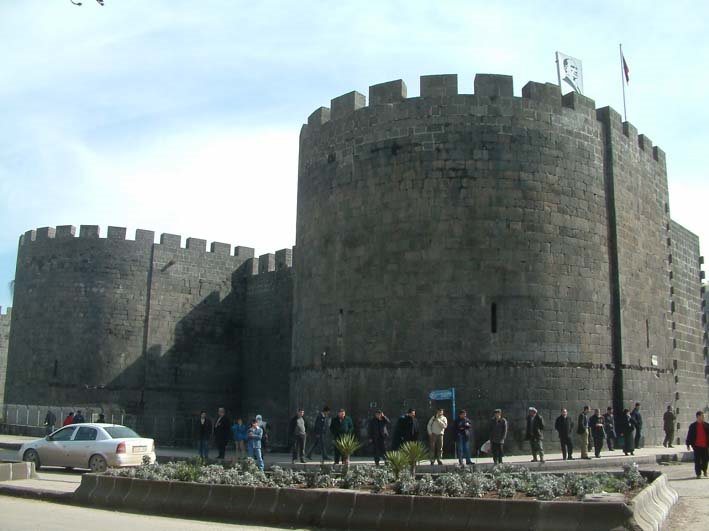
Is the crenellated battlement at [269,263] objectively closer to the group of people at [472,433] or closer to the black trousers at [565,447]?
the group of people at [472,433]

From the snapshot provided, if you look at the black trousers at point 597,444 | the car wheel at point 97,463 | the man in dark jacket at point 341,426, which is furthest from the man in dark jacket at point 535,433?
the car wheel at point 97,463

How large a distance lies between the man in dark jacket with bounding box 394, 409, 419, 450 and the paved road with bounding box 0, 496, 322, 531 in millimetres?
6622

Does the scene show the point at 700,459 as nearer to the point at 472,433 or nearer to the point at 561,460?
Result: the point at 561,460

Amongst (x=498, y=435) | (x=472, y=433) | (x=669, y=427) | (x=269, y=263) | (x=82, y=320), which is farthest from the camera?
(x=269, y=263)

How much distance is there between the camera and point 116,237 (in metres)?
29.4

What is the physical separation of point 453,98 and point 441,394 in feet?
22.1

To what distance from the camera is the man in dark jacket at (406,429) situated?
15.3 meters

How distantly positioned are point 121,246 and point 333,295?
1378cm

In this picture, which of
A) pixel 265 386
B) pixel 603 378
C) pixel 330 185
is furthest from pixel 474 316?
pixel 265 386

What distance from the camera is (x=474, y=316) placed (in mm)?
16562

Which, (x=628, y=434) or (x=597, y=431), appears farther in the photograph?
(x=628, y=434)

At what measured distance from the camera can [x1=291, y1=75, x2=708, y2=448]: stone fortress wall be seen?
16.5 m

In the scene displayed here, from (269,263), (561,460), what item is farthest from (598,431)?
(269,263)

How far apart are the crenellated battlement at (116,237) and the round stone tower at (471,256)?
43.6 ft
